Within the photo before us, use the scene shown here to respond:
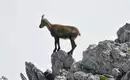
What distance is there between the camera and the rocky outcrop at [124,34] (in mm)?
53594

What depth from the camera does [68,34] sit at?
5056 centimetres

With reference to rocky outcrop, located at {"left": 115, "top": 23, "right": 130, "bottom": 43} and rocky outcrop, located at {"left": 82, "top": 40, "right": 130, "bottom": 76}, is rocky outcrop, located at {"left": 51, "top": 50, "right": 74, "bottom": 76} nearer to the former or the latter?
rocky outcrop, located at {"left": 82, "top": 40, "right": 130, "bottom": 76}

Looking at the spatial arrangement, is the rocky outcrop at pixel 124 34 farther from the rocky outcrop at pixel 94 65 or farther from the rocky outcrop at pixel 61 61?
the rocky outcrop at pixel 61 61

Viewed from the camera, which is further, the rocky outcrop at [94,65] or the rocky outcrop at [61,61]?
the rocky outcrop at [61,61]

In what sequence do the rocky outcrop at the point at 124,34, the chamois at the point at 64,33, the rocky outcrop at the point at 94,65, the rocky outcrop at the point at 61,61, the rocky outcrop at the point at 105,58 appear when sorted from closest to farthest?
the rocky outcrop at the point at 94,65, the rocky outcrop at the point at 105,58, the rocky outcrop at the point at 61,61, the chamois at the point at 64,33, the rocky outcrop at the point at 124,34

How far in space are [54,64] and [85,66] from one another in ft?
15.0

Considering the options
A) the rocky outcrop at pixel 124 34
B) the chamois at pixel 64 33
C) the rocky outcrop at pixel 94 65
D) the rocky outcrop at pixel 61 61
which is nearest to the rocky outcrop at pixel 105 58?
the rocky outcrop at pixel 94 65

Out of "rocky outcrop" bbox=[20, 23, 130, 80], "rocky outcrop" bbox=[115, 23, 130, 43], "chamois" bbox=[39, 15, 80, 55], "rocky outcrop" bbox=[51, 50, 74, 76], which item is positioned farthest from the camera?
"rocky outcrop" bbox=[115, 23, 130, 43]

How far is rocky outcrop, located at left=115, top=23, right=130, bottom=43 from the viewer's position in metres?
53.6

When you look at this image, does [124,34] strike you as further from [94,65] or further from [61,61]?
[61,61]

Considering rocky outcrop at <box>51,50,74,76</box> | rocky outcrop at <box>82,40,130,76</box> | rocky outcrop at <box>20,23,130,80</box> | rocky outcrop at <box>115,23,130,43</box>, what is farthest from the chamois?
rocky outcrop at <box>115,23,130,43</box>

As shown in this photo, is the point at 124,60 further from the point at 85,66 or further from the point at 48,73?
the point at 48,73

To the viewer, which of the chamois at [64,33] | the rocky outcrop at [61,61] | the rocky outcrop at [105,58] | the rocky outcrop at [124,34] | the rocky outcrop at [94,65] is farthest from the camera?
the rocky outcrop at [124,34]

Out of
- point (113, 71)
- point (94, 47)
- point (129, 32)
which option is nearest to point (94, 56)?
point (94, 47)
